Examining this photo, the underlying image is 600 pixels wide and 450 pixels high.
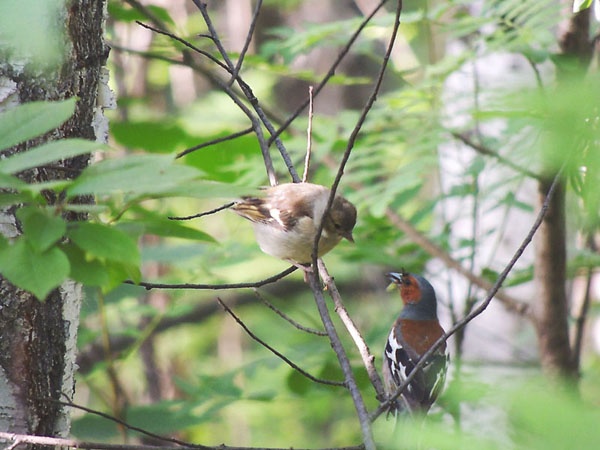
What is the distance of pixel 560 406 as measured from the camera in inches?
28.8

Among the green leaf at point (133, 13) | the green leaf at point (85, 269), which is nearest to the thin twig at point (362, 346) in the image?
the green leaf at point (85, 269)

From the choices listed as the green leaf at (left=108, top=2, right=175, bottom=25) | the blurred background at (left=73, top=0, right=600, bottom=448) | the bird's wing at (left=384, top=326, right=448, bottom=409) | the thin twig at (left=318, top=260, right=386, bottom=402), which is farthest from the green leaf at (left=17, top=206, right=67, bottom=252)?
the green leaf at (left=108, top=2, right=175, bottom=25)

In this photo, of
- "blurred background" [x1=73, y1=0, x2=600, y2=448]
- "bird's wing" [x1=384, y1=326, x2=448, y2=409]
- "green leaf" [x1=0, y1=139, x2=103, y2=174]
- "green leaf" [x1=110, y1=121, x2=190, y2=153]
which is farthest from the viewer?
"green leaf" [x1=110, y1=121, x2=190, y2=153]

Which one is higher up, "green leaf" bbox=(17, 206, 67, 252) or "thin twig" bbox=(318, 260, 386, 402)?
"green leaf" bbox=(17, 206, 67, 252)

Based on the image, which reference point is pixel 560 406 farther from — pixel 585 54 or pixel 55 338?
pixel 585 54

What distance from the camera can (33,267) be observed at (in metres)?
1.09

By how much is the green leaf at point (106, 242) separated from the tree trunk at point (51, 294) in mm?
641

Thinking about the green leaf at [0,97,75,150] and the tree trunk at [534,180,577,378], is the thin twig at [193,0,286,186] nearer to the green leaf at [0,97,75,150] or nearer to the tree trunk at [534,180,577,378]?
the green leaf at [0,97,75,150]

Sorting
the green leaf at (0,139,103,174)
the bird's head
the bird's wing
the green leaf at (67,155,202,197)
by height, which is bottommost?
the bird's wing

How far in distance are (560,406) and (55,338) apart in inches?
57.8

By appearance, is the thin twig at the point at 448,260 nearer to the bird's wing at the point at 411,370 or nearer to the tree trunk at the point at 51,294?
the bird's wing at the point at 411,370

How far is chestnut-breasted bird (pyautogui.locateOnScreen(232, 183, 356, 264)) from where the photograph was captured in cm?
326

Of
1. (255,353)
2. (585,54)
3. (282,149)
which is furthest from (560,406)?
(255,353)

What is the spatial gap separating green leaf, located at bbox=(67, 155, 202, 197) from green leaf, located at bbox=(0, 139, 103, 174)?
5 cm
